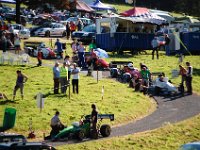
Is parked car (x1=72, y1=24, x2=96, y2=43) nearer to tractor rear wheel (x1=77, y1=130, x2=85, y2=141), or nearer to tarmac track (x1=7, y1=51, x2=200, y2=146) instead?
tarmac track (x1=7, y1=51, x2=200, y2=146)

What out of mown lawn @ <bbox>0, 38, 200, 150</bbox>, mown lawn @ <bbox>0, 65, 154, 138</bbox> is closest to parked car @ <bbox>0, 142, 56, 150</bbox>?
mown lawn @ <bbox>0, 38, 200, 150</bbox>

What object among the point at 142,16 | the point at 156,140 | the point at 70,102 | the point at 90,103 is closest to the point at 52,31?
the point at 142,16

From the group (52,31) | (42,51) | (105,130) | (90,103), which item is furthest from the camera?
(52,31)

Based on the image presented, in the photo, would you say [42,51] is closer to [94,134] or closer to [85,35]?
[85,35]

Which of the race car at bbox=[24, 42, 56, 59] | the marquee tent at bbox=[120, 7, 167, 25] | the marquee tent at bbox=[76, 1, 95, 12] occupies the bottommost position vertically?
the race car at bbox=[24, 42, 56, 59]

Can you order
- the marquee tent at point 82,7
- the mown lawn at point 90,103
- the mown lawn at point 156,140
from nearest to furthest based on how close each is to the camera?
the mown lawn at point 156,140 → the mown lawn at point 90,103 → the marquee tent at point 82,7

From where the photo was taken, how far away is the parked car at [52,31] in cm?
5669

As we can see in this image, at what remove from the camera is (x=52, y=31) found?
5725 cm

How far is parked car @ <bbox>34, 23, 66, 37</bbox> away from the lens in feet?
186

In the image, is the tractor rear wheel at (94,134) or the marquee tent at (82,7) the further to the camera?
the marquee tent at (82,7)

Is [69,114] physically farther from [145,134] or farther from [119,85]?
[119,85]

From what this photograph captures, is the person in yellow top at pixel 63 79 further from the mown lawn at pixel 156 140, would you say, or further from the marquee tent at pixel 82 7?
the marquee tent at pixel 82 7

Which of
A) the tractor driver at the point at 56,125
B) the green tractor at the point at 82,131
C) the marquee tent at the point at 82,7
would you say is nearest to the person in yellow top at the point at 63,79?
the green tractor at the point at 82,131

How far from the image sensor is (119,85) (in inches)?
1304
